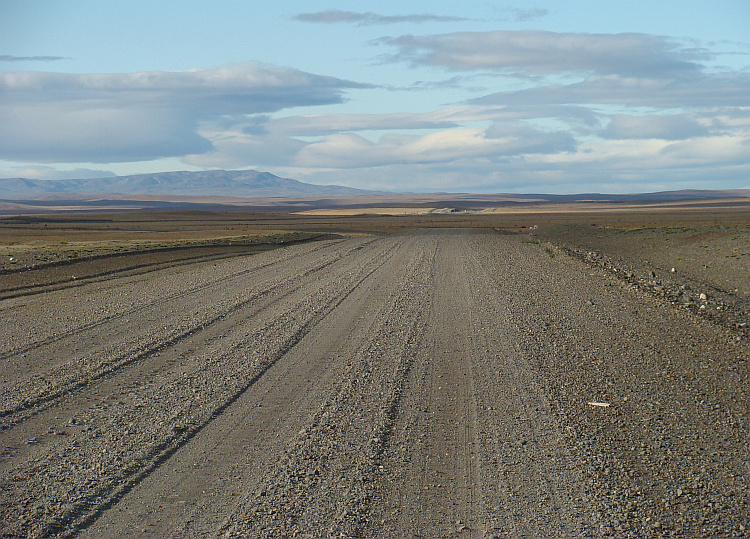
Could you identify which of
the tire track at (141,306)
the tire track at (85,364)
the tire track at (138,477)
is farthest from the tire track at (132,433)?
the tire track at (141,306)

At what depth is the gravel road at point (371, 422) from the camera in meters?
4.66

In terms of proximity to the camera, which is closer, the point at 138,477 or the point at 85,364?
the point at 138,477

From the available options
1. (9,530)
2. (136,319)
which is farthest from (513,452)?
(136,319)

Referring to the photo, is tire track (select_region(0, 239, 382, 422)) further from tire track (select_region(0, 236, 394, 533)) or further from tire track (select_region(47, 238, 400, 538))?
tire track (select_region(47, 238, 400, 538))

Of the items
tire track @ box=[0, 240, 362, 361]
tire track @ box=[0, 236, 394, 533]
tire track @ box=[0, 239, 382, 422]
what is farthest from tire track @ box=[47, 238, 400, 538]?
tire track @ box=[0, 240, 362, 361]

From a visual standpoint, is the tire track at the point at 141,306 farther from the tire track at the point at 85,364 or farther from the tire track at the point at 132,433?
the tire track at the point at 132,433

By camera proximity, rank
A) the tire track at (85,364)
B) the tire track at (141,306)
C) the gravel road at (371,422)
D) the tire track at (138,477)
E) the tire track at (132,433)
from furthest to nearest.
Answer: the tire track at (141,306) < the tire track at (85,364) < the tire track at (132,433) < the gravel road at (371,422) < the tire track at (138,477)

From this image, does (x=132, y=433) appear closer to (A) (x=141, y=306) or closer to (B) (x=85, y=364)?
(B) (x=85, y=364)

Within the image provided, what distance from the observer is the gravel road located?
4.66 meters

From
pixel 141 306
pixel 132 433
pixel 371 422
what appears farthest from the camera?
pixel 141 306

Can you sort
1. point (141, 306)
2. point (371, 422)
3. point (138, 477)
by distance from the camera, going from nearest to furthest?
point (138, 477)
point (371, 422)
point (141, 306)

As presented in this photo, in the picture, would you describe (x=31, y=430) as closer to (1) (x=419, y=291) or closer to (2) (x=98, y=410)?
(2) (x=98, y=410)

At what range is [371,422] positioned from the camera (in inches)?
257

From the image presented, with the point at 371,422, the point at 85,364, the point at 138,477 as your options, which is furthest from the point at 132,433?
the point at 85,364
